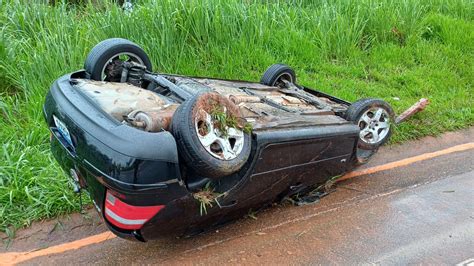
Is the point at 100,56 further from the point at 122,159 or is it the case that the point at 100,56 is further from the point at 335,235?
the point at 335,235

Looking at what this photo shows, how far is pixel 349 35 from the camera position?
22.9 feet

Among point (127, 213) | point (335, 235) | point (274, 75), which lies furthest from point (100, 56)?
point (335, 235)

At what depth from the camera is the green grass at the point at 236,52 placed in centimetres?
420

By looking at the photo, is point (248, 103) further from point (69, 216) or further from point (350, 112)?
point (69, 216)

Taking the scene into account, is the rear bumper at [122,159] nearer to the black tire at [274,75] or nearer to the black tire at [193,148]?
the black tire at [193,148]

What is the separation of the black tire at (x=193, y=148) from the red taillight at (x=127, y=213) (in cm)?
31

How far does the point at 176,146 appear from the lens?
253 cm

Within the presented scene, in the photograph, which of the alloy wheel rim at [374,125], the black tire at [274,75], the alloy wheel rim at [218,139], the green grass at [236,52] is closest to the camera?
the alloy wheel rim at [218,139]

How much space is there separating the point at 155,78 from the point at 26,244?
4.87ft

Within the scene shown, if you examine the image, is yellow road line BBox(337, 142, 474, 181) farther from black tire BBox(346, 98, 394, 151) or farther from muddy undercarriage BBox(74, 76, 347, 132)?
muddy undercarriage BBox(74, 76, 347, 132)

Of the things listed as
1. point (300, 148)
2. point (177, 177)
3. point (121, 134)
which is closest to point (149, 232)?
point (177, 177)

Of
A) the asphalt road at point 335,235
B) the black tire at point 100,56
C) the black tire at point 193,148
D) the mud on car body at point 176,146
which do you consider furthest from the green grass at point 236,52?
the black tire at point 193,148

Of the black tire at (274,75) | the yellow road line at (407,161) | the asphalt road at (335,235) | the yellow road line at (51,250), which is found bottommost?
the yellow road line at (51,250)

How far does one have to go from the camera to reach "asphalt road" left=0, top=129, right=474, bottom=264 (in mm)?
3195
